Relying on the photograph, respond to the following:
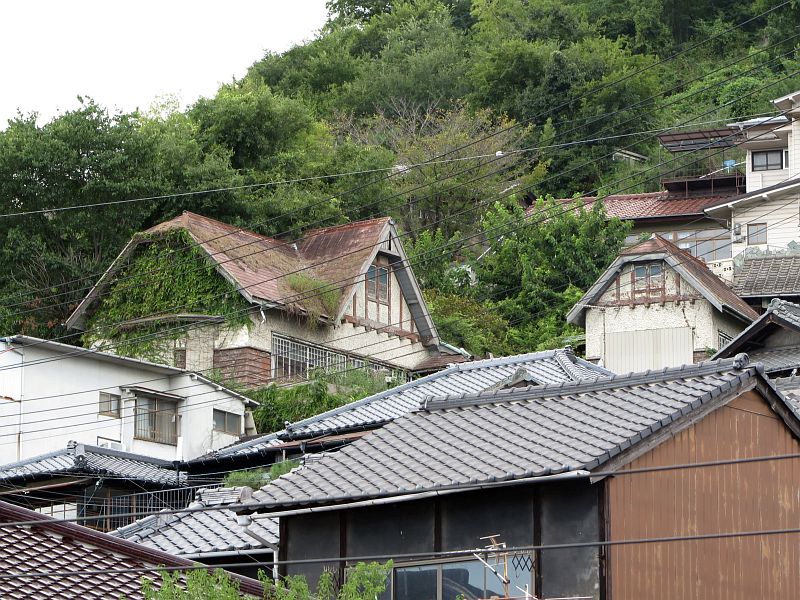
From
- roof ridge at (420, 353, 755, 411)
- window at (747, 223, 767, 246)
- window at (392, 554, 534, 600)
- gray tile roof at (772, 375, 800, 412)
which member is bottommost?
window at (392, 554, 534, 600)

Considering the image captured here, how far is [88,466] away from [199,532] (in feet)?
20.5

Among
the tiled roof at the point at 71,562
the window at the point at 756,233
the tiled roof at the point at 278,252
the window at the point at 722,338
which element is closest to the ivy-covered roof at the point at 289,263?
the tiled roof at the point at 278,252

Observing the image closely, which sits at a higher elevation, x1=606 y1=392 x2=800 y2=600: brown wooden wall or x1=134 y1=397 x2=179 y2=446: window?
x1=134 y1=397 x2=179 y2=446: window

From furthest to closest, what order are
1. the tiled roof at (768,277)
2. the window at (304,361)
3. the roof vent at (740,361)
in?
the tiled roof at (768,277), the window at (304,361), the roof vent at (740,361)

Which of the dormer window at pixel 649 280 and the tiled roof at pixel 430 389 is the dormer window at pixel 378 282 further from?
the tiled roof at pixel 430 389

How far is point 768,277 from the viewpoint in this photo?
44969mm

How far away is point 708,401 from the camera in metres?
14.8

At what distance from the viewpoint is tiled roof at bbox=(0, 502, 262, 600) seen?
34.4 ft

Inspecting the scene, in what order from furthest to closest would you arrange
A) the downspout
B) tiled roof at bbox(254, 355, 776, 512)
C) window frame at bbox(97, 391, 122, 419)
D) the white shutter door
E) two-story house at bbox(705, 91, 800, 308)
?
two-story house at bbox(705, 91, 800, 308)
the white shutter door
window frame at bbox(97, 391, 122, 419)
the downspout
tiled roof at bbox(254, 355, 776, 512)

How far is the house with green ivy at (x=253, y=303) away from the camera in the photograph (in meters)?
37.2

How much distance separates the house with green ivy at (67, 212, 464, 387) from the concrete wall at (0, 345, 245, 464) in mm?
2499

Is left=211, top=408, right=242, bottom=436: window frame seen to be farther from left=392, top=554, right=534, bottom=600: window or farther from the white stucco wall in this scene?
the white stucco wall

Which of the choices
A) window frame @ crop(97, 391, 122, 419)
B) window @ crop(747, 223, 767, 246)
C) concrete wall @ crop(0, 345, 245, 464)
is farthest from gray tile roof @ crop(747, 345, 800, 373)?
window @ crop(747, 223, 767, 246)

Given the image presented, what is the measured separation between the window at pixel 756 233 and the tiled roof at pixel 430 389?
2188 cm
